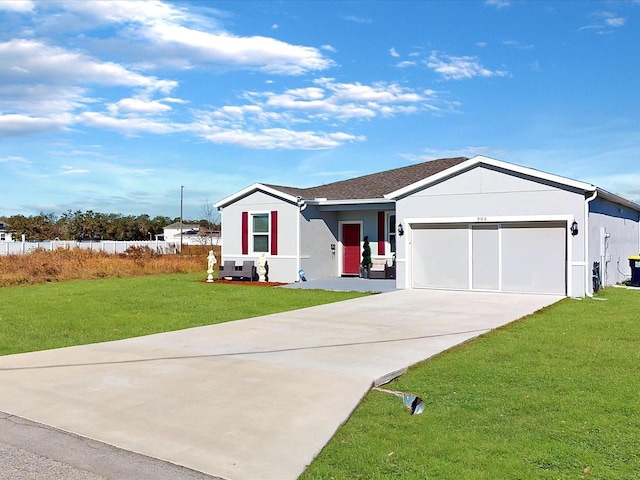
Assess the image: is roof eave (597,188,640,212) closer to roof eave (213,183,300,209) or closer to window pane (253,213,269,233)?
roof eave (213,183,300,209)

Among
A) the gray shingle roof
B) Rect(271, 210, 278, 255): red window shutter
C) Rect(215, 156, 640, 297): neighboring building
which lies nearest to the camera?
Rect(215, 156, 640, 297): neighboring building

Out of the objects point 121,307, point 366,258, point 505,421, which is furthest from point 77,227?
point 505,421

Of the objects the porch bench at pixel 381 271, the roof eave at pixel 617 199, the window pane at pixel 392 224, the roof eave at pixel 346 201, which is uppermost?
the roof eave at pixel 346 201

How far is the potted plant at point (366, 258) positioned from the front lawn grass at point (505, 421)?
12.4 m

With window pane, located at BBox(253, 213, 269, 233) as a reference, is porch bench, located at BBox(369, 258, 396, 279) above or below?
below

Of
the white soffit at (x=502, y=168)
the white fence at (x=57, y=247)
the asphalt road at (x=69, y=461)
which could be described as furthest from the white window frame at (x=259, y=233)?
the asphalt road at (x=69, y=461)

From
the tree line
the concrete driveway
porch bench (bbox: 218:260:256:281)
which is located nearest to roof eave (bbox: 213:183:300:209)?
porch bench (bbox: 218:260:256:281)

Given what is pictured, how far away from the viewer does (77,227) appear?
68.4 m

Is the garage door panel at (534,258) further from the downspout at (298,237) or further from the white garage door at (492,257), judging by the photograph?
the downspout at (298,237)

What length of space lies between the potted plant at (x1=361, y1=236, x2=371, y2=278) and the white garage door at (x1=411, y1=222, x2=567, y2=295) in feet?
11.5

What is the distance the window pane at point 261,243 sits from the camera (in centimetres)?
2130

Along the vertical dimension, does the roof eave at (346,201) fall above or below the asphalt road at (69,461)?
above

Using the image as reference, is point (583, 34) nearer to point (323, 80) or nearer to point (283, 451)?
point (323, 80)

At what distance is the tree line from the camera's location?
66.9 m
